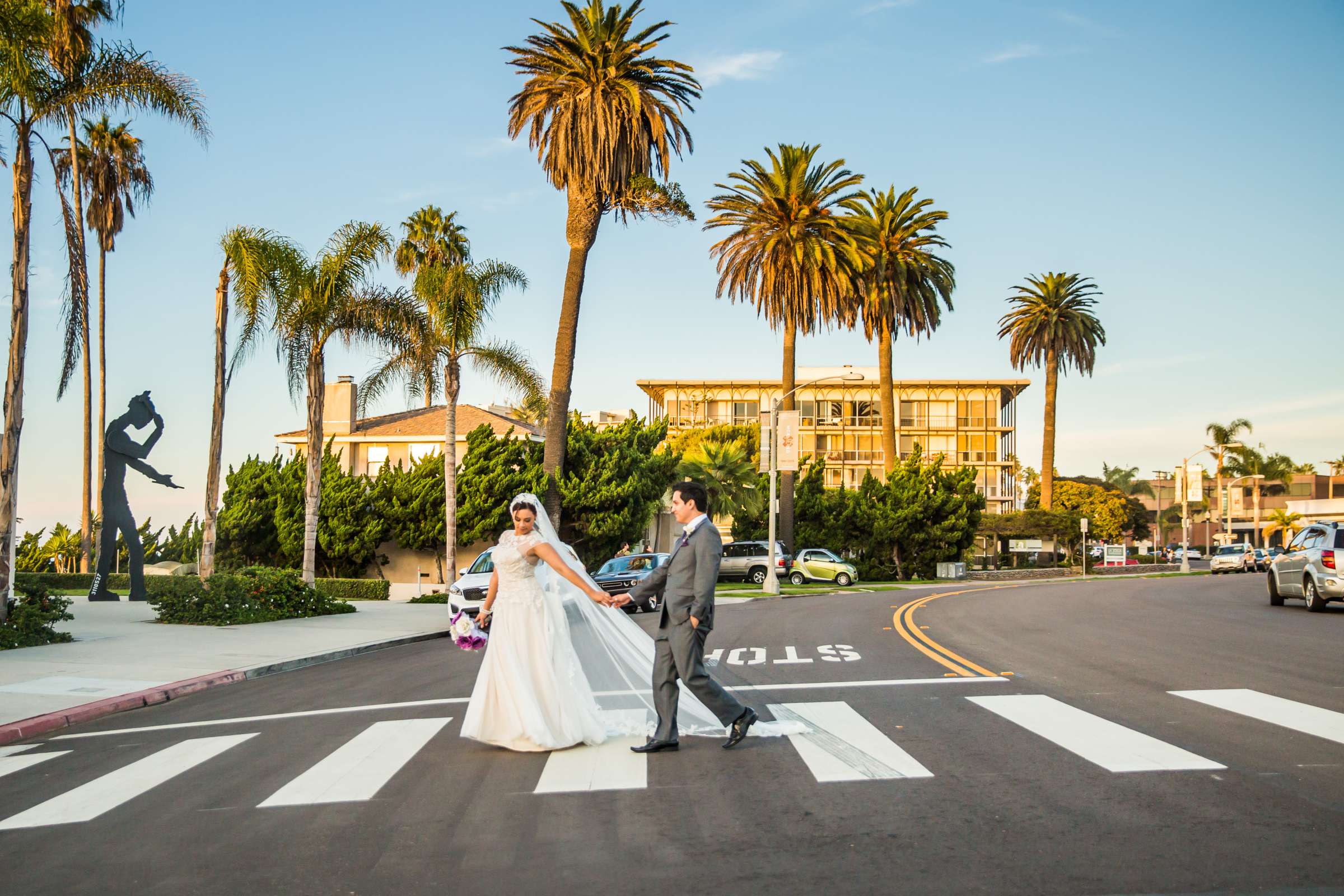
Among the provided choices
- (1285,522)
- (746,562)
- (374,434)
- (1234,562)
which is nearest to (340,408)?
(374,434)

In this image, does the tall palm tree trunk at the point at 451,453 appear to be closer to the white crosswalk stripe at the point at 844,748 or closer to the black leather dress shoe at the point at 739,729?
the white crosswalk stripe at the point at 844,748

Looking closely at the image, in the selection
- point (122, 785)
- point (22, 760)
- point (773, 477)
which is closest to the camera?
point (122, 785)

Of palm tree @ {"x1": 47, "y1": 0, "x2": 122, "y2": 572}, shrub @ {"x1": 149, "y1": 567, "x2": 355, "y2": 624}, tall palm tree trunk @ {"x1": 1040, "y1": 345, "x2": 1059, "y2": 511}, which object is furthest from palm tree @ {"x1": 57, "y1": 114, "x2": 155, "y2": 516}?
tall palm tree trunk @ {"x1": 1040, "y1": 345, "x2": 1059, "y2": 511}

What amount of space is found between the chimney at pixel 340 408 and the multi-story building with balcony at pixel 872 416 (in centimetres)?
4873

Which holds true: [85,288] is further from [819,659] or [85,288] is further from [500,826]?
[500,826]

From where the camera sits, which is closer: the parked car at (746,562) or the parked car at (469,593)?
the parked car at (469,593)

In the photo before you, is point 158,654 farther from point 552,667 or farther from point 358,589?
point 358,589

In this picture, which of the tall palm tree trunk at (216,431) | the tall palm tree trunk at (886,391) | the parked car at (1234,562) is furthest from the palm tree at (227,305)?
the parked car at (1234,562)

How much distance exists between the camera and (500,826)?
620 cm

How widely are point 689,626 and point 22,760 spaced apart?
18.4 feet

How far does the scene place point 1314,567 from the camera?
22609mm

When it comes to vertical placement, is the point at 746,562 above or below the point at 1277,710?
below

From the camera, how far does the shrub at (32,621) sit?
17047 mm

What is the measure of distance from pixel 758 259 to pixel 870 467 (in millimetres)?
48750
